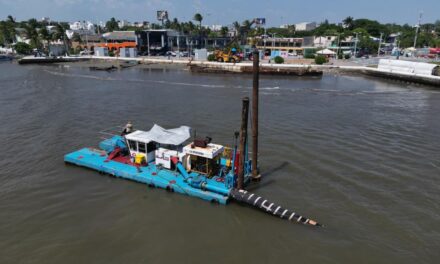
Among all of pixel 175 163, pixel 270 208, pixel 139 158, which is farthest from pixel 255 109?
pixel 139 158

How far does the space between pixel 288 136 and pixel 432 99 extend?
98.2 feet

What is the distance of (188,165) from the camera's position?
1720 centimetres

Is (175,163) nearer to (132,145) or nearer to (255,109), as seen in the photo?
(132,145)

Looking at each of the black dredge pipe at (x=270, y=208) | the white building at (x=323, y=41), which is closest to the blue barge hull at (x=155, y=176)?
the black dredge pipe at (x=270, y=208)

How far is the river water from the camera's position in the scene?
516 inches

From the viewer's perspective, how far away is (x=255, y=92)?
15836mm

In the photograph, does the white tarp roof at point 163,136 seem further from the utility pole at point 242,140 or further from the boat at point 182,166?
the utility pole at point 242,140

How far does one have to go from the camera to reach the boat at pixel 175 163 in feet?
52.7

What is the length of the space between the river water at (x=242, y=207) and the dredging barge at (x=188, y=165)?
0.58 metres

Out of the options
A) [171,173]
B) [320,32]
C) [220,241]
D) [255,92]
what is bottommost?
[220,241]

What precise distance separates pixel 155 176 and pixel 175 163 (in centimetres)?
131

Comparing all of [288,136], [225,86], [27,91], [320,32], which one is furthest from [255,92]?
[320,32]

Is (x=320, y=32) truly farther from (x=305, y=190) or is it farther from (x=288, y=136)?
(x=305, y=190)

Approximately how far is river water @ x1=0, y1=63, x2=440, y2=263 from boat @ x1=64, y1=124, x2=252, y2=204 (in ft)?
2.03
